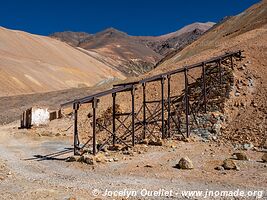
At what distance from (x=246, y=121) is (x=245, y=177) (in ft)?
32.1

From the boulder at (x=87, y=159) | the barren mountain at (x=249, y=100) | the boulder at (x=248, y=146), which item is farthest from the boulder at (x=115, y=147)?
the boulder at (x=248, y=146)

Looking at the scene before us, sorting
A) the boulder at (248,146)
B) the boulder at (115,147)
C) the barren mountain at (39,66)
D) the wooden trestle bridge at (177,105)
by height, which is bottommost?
the boulder at (115,147)

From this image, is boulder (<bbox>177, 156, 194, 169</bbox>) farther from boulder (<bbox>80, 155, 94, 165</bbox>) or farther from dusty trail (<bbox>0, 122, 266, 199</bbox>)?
boulder (<bbox>80, 155, 94, 165</bbox>)

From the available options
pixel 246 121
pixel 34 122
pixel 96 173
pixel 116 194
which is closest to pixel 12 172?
pixel 96 173

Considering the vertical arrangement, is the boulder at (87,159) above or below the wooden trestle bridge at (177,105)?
below

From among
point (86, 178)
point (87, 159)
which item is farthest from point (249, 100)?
point (86, 178)

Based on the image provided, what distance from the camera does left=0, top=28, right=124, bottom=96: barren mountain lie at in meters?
69.6

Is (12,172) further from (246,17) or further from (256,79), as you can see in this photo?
(246,17)

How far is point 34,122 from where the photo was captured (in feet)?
110

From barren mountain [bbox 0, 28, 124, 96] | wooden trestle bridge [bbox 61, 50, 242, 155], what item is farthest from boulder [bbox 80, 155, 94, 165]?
barren mountain [bbox 0, 28, 124, 96]

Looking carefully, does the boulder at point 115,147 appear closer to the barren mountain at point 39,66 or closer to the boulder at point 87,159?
the boulder at point 87,159

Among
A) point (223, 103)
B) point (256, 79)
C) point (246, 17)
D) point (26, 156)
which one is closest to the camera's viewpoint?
point (26, 156)

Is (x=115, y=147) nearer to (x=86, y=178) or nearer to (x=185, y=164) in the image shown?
(x=185, y=164)

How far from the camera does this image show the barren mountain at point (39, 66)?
69625 millimetres
